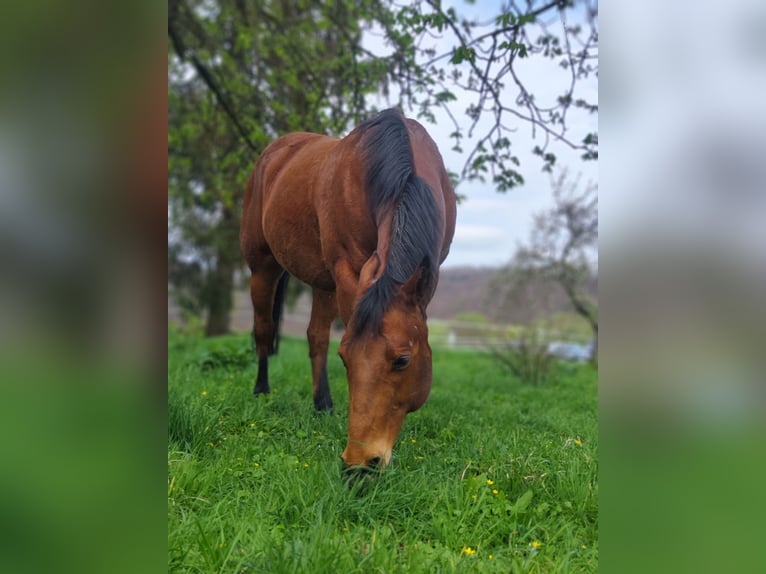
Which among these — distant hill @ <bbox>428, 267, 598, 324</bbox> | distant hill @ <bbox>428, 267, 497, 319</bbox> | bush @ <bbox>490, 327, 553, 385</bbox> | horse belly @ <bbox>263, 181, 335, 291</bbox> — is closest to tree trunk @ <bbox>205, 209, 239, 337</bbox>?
distant hill @ <bbox>428, 267, 598, 324</bbox>

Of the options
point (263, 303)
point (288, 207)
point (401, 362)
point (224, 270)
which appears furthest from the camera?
point (224, 270)

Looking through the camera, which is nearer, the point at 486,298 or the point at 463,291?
the point at 486,298

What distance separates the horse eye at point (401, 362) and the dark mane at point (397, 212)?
17cm

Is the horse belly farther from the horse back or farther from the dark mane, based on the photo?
the dark mane

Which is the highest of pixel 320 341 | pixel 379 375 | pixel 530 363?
pixel 379 375

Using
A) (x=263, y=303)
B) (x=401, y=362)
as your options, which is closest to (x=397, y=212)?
(x=401, y=362)

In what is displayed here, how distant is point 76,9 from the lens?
0.88 meters

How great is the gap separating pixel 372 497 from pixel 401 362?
576mm

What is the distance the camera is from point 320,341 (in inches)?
160

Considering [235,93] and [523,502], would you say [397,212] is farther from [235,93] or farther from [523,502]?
[235,93]

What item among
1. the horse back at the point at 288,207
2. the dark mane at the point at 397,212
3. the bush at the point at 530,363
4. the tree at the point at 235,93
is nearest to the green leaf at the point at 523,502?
the dark mane at the point at 397,212

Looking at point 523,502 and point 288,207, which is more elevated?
point 288,207

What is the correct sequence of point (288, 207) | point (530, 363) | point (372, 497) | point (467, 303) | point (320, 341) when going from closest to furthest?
point (372, 497) → point (288, 207) → point (320, 341) → point (530, 363) → point (467, 303)

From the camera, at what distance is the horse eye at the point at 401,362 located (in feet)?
6.89
